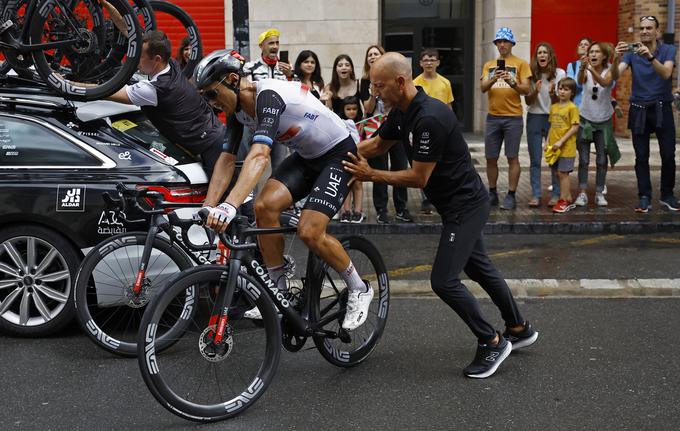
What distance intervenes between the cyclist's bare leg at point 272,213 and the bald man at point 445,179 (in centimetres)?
47

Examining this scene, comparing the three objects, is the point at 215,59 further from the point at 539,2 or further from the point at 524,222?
the point at 539,2

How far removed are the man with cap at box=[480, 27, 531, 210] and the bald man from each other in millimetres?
5619

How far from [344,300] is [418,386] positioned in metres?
0.67

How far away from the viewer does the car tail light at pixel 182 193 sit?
609 cm

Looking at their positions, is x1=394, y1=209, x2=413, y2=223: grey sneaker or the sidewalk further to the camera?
x1=394, y1=209, x2=413, y2=223: grey sneaker

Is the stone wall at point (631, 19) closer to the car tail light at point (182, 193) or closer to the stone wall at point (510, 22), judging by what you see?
the stone wall at point (510, 22)

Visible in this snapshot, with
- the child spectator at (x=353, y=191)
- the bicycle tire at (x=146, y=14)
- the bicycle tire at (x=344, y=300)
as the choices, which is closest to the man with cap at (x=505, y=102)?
the child spectator at (x=353, y=191)

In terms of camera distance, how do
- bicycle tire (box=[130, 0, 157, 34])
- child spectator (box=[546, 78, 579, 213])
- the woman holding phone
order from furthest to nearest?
1. the woman holding phone
2. child spectator (box=[546, 78, 579, 213])
3. bicycle tire (box=[130, 0, 157, 34])

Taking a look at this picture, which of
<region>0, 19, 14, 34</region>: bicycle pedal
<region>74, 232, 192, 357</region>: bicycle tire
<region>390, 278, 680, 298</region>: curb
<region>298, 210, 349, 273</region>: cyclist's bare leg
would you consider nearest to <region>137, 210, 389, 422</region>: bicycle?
<region>298, 210, 349, 273</region>: cyclist's bare leg

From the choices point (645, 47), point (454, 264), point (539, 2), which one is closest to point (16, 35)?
point (454, 264)

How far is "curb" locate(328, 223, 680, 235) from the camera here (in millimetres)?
9969

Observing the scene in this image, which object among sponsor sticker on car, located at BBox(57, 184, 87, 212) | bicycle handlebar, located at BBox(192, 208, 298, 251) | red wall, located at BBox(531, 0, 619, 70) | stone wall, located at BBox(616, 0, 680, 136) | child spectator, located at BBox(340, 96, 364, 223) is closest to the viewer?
bicycle handlebar, located at BBox(192, 208, 298, 251)

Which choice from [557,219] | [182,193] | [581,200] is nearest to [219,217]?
[182,193]

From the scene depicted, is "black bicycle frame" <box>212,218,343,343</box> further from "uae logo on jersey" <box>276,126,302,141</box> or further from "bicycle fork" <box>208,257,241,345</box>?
"uae logo on jersey" <box>276,126,302,141</box>
